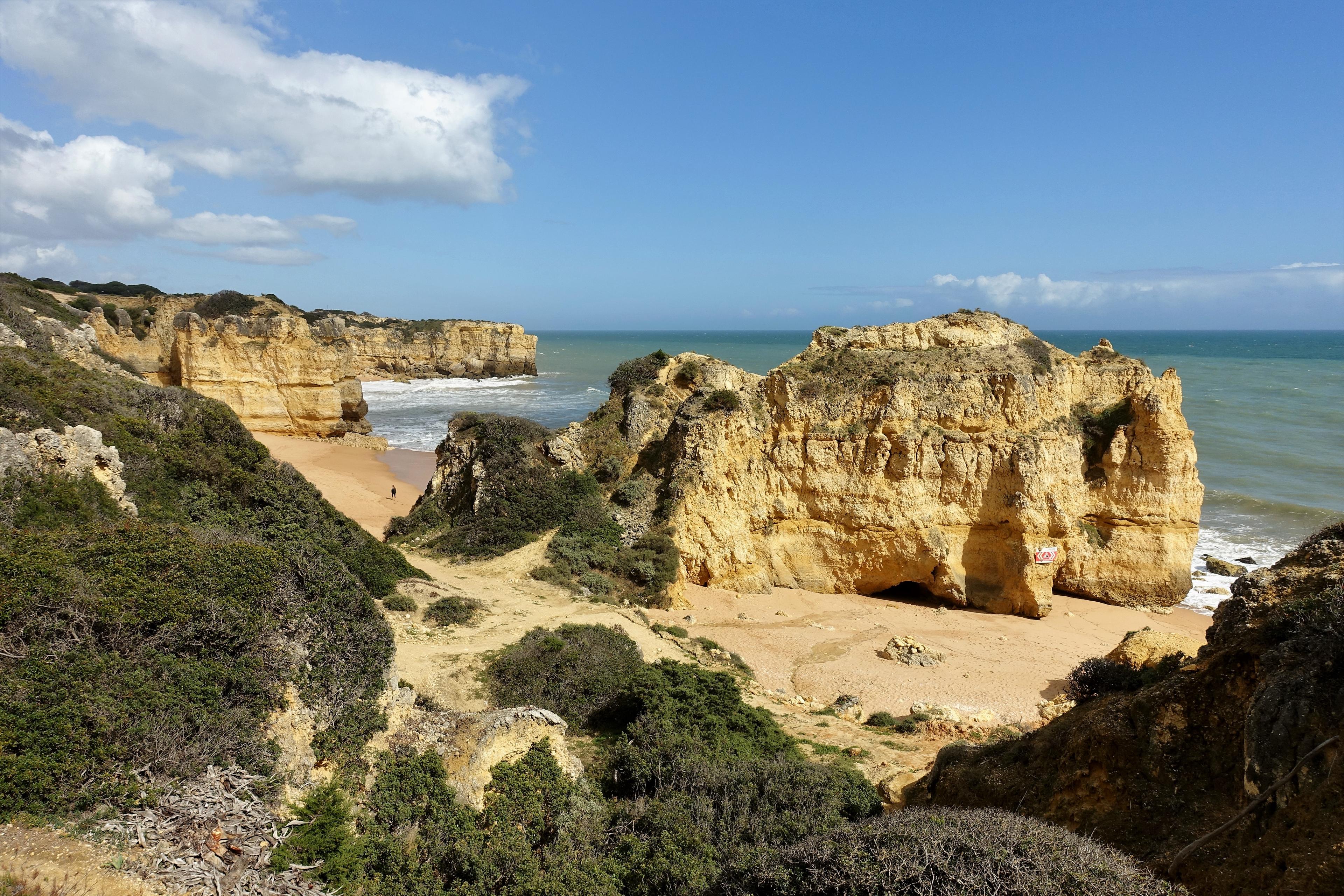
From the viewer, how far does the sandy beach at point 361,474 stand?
26.0m

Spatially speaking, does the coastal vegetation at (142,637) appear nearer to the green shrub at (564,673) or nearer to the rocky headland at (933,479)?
the green shrub at (564,673)

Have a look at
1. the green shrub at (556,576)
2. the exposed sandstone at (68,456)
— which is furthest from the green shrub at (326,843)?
the green shrub at (556,576)

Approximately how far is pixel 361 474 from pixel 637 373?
16.5 m

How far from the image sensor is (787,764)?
339 inches

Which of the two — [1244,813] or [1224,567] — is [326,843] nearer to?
[1244,813]

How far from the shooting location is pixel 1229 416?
45938 mm

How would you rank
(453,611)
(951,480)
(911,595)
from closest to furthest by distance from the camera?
1. (453,611)
2. (951,480)
3. (911,595)

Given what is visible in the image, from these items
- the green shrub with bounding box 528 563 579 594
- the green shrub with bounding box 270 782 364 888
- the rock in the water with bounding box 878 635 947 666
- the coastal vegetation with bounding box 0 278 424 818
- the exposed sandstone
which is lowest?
the rock in the water with bounding box 878 635 947 666

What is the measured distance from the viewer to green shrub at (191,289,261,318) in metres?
41.2

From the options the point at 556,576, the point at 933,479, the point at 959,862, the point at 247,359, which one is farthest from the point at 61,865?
the point at 247,359

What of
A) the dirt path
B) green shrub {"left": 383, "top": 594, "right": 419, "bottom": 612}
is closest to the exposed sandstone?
green shrub {"left": 383, "top": 594, "right": 419, "bottom": 612}

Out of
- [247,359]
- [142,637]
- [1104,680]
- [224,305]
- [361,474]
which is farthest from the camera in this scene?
[224,305]

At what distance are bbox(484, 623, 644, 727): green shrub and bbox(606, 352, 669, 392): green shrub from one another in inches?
485

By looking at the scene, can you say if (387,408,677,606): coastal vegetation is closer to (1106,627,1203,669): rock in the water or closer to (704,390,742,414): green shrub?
(704,390,742,414): green shrub
